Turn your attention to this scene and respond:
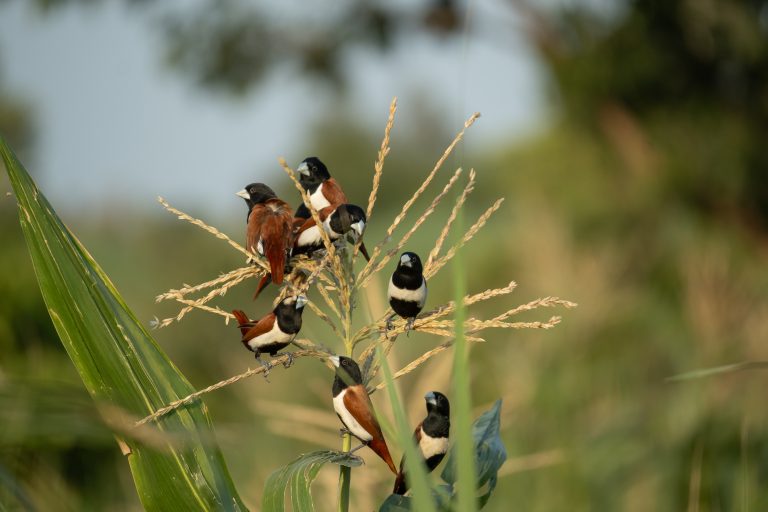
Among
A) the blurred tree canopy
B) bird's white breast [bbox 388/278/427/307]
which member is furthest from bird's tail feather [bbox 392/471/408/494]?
the blurred tree canopy

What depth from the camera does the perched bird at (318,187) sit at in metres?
1.24

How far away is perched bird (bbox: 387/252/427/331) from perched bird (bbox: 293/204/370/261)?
78 millimetres

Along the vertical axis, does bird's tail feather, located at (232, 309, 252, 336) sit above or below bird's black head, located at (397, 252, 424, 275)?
below

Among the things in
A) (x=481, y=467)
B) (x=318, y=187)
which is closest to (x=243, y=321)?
(x=318, y=187)

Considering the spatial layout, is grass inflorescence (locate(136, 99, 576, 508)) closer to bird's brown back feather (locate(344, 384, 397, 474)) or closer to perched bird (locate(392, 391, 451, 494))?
bird's brown back feather (locate(344, 384, 397, 474))

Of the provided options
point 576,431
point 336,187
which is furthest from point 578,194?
point 336,187

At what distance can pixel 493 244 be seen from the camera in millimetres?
10141

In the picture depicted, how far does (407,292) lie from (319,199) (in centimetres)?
22

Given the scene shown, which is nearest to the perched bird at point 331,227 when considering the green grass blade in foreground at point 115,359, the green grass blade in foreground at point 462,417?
the green grass blade in foreground at point 115,359

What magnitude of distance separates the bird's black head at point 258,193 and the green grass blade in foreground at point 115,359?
0.81 feet

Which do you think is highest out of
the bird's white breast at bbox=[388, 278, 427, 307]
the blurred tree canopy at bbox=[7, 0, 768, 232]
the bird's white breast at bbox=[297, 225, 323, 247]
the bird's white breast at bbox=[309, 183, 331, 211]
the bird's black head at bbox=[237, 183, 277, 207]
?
the bird's black head at bbox=[237, 183, 277, 207]

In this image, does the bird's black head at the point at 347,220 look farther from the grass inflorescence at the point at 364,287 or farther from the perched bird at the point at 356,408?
the perched bird at the point at 356,408

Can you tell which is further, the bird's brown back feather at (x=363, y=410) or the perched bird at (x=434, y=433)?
the perched bird at (x=434, y=433)

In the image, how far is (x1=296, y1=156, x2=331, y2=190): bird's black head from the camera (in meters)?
1.29
